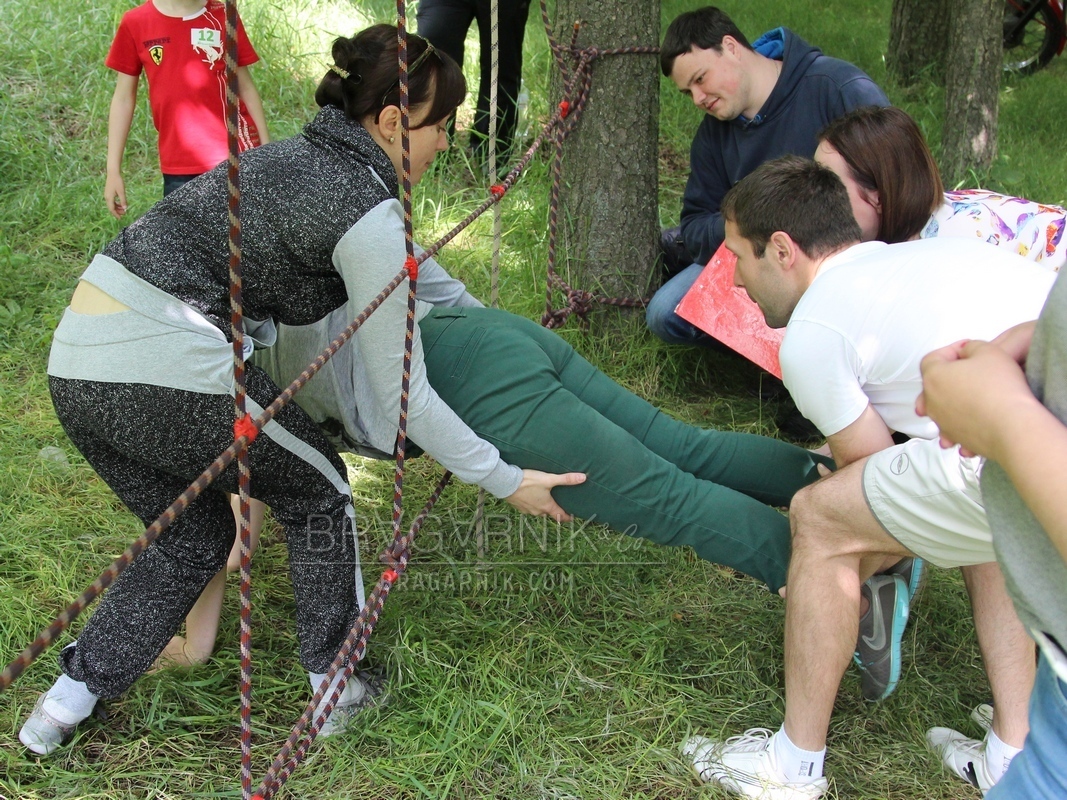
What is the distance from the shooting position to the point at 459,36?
426 centimetres

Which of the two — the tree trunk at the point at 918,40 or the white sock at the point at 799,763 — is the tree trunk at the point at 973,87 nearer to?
the tree trunk at the point at 918,40

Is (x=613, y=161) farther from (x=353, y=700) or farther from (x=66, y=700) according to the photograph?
(x=66, y=700)

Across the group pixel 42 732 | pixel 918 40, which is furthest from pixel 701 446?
pixel 918 40

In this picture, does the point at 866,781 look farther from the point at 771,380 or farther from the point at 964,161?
the point at 964,161

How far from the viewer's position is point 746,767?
1871mm

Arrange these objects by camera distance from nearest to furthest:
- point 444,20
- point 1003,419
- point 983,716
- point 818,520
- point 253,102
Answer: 1. point 1003,419
2. point 818,520
3. point 983,716
4. point 253,102
5. point 444,20

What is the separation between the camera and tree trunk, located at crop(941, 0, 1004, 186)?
4238 mm

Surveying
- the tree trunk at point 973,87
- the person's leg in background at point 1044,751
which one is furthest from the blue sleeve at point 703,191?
the person's leg in background at point 1044,751

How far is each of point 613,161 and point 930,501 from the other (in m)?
1.86

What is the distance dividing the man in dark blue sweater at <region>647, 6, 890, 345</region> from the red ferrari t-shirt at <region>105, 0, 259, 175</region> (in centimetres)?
135

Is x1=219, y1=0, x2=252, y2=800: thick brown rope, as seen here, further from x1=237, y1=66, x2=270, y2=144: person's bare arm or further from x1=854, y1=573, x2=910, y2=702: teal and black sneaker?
x1=237, y1=66, x2=270, y2=144: person's bare arm

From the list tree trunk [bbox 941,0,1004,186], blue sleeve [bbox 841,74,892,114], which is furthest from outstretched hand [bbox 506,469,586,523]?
tree trunk [bbox 941,0,1004,186]

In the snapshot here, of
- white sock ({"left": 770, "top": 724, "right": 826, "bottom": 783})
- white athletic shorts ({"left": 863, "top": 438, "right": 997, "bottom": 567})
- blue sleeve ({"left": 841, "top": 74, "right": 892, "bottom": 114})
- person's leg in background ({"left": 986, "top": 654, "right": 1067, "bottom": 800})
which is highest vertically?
blue sleeve ({"left": 841, "top": 74, "right": 892, "bottom": 114})

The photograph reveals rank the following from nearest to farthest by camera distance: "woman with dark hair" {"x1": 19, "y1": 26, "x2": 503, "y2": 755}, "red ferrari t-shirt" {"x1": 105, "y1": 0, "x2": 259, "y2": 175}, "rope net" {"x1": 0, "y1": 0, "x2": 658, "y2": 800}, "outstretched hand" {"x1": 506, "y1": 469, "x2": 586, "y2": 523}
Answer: "rope net" {"x1": 0, "y1": 0, "x2": 658, "y2": 800} → "woman with dark hair" {"x1": 19, "y1": 26, "x2": 503, "y2": 755} → "outstretched hand" {"x1": 506, "y1": 469, "x2": 586, "y2": 523} → "red ferrari t-shirt" {"x1": 105, "y1": 0, "x2": 259, "y2": 175}
